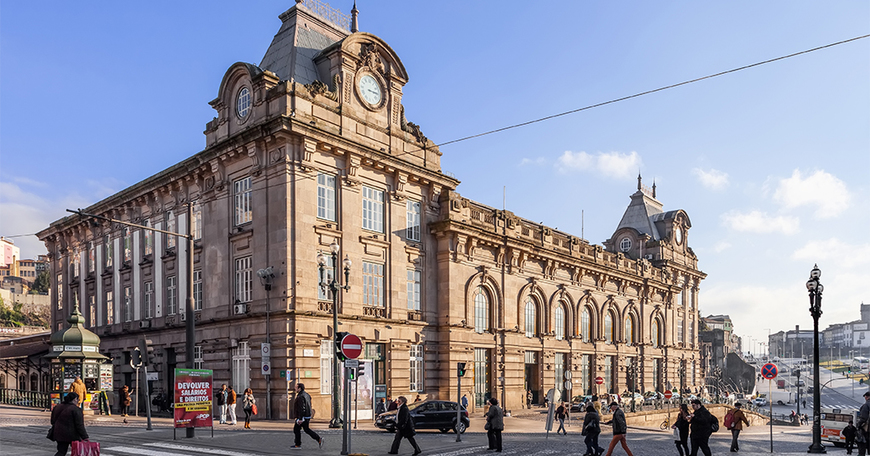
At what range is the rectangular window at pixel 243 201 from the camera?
33781mm

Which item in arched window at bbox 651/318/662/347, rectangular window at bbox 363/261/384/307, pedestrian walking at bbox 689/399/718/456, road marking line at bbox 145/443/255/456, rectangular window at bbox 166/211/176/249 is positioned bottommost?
arched window at bbox 651/318/662/347

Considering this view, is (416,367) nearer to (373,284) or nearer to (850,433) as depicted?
(373,284)

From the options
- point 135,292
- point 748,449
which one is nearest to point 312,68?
point 135,292

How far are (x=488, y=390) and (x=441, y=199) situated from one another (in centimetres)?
1208

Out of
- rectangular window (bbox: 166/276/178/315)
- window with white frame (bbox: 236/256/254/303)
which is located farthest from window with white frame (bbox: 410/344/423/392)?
rectangular window (bbox: 166/276/178/315)

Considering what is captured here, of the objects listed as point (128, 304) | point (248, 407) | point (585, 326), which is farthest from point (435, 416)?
point (585, 326)

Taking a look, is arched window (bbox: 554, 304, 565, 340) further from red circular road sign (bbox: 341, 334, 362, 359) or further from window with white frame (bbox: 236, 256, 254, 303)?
red circular road sign (bbox: 341, 334, 362, 359)

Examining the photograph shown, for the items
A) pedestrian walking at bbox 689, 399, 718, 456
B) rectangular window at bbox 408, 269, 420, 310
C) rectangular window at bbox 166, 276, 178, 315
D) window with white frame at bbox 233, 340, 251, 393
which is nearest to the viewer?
pedestrian walking at bbox 689, 399, 718, 456

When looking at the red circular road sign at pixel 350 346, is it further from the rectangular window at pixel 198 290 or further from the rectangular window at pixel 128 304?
the rectangular window at pixel 128 304

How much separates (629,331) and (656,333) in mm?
6301

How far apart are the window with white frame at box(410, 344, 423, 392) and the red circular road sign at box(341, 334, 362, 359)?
19453 mm

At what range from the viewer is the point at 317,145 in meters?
33.0

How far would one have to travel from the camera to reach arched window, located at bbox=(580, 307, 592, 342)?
54.3 meters

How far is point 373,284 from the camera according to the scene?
35.6m
